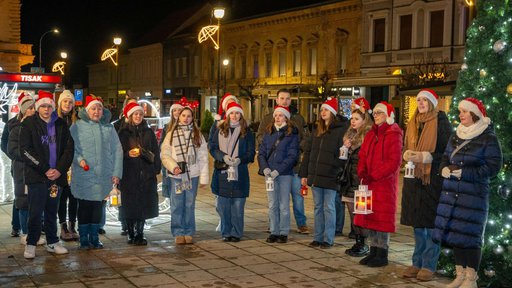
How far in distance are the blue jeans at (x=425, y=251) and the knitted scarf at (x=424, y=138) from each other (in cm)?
60

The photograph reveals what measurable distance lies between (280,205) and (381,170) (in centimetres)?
215

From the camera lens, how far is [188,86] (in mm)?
65062

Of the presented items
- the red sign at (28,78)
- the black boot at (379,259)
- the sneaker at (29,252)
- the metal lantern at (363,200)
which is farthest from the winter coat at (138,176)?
the red sign at (28,78)

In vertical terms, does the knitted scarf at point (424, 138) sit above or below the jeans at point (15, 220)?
above

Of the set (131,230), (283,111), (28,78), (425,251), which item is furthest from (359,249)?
(28,78)

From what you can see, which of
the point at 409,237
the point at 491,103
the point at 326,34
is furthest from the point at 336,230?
the point at 326,34

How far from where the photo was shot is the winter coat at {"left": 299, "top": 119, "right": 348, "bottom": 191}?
9312mm

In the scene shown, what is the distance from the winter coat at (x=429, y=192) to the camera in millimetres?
7723

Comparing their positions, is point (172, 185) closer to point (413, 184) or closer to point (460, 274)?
point (413, 184)

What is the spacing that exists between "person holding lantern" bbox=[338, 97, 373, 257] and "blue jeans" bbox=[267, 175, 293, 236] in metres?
0.98

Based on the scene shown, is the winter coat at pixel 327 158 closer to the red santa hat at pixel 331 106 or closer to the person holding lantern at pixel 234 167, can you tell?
the red santa hat at pixel 331 106

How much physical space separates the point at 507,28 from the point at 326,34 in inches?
1515

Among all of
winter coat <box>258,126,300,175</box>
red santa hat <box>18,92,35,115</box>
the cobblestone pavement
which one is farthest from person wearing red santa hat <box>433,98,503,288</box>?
red santa hat <box>18,92,35,115</box>

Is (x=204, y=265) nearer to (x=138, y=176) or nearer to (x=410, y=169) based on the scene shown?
(x=138, y=176)
